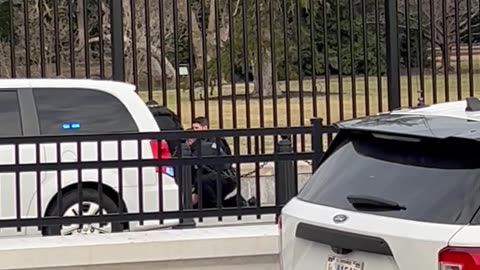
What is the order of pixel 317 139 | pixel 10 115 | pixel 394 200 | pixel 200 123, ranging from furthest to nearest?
pixel 200 123
pixel 10 115
pixel 317 139
pixel 394 200

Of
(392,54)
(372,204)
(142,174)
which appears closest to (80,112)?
(142,174)

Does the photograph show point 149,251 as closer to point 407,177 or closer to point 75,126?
point 75,126

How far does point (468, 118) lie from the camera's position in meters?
4.35

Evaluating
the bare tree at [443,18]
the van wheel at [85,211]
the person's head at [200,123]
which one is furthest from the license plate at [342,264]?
the bare tree at [443,18]

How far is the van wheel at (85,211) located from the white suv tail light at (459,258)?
3.82 metres

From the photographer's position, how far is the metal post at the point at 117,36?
1034 centimetres

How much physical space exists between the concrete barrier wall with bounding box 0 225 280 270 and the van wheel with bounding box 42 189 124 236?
0.80 ft

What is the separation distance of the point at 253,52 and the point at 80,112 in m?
8.28

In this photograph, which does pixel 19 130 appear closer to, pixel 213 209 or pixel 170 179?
pixel 170 179

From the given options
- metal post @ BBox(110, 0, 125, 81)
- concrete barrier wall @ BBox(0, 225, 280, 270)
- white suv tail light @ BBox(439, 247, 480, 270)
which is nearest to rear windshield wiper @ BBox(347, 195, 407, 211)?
white suv tail light @ BBox(439, 247, 480, 270)

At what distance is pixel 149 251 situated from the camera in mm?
6770

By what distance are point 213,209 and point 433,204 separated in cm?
340

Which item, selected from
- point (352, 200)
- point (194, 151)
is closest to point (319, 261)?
point (352, 200)

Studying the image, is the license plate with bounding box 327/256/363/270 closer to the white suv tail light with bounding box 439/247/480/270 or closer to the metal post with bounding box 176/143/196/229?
the white suv tail light with bounding box 439/247/480/270
